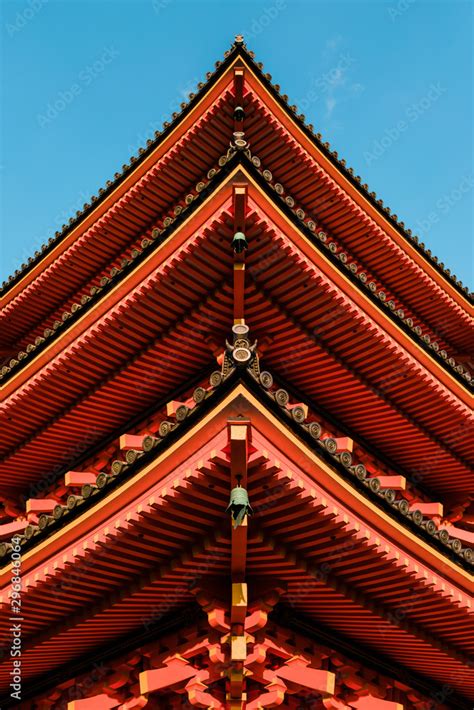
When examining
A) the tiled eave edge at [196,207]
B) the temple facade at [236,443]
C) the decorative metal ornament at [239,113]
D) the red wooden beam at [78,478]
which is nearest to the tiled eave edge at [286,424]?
the temple facade at [236,443]

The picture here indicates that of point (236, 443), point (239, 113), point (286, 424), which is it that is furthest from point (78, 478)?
point (239, 113)

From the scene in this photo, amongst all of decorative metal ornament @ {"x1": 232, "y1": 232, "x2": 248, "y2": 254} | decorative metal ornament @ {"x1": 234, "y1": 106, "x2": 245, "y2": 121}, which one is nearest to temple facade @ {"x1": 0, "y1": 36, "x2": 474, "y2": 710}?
decorative metal ornament @ {"x1": 234, "y1": 106, "x2": 245, "y2": 121}

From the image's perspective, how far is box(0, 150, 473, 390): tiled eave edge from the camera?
8.01 metres

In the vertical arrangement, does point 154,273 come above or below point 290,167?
below

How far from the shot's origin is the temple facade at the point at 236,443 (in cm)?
558

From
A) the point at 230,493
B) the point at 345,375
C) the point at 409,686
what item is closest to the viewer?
the point at 230,493

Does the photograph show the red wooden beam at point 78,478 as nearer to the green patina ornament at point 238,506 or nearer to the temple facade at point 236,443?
the temple facade at point 236,443

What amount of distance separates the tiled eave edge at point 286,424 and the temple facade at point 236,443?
28 millimetres

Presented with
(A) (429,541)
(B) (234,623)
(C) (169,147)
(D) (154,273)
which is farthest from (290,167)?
(B) (234,623)

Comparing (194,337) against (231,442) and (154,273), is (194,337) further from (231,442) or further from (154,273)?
(231,442)

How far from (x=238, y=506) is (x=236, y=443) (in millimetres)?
498

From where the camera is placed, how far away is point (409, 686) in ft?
23.5

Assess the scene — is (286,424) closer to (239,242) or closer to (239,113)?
(239,242)

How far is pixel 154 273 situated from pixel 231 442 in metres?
4.11
